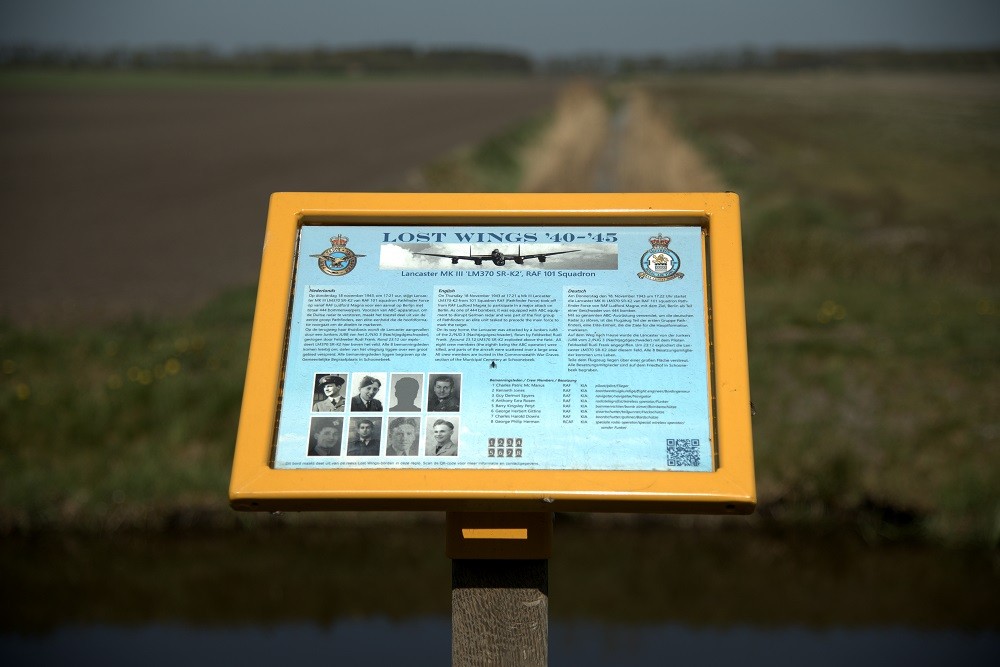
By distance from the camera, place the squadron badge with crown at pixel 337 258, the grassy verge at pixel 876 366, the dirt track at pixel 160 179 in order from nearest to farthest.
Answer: the squadron badge with crown at pixel 337 258, the grassy verge at pixel 876 366, the dirt track at pixel 160 179

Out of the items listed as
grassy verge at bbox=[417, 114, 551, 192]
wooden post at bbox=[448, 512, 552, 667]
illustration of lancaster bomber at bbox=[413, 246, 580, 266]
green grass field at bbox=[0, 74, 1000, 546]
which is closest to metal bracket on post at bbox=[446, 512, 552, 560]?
wooden post at bbox=[448, 512, 552, 667]

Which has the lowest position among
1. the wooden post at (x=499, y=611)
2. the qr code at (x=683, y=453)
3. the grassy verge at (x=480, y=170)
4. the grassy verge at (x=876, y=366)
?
the wooden post at (x=499, y=611)

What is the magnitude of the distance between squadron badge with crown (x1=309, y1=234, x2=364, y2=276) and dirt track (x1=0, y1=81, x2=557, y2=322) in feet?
23.7

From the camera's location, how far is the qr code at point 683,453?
7.69ft

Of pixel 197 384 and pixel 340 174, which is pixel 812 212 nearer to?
pixel 197 384

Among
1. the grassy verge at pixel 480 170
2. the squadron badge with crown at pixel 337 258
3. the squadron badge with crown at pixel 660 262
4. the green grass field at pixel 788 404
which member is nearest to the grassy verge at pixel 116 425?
→ the green grass field at pixel 788 404

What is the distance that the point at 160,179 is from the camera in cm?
2316

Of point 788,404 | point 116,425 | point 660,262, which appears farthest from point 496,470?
point 116,425

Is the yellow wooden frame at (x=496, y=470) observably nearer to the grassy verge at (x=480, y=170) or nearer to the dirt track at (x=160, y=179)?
the dirt track at (x=160, y=179)

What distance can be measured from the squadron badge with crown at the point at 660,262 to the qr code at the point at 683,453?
403mm

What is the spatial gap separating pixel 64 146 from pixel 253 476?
91.9 ft

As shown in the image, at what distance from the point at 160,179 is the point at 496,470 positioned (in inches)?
878

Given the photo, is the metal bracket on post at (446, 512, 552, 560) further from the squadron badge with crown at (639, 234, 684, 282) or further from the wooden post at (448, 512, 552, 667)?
the squadron badge with crown at (639, 234, 684, 282)

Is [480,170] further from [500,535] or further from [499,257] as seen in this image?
[500,535]
